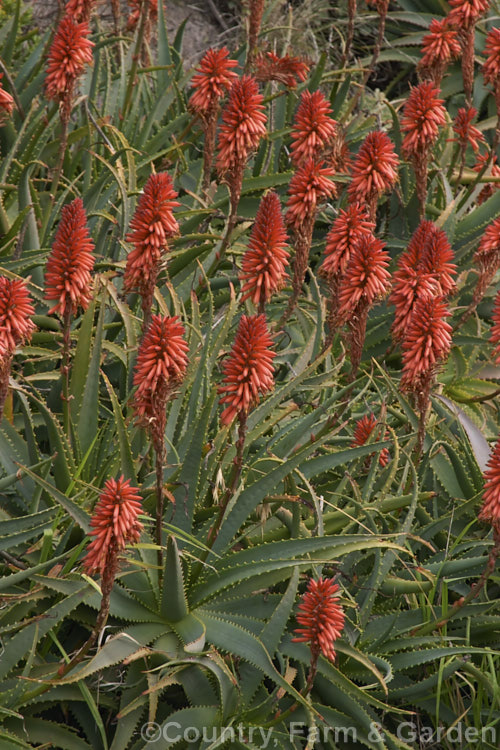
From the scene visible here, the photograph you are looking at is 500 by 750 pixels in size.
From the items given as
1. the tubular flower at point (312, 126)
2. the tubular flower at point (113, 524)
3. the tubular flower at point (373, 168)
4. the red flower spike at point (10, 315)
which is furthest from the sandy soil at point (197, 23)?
the tubular flower at point (113, 524)

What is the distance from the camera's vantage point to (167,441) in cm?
275

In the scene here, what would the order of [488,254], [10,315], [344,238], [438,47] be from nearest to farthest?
[10,315]
[344,238]
[488,254]
[438,47]

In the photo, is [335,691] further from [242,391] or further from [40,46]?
[40,46]

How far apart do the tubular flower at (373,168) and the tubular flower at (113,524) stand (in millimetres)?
1635

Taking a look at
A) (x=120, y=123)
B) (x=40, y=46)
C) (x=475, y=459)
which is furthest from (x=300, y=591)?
(x=40, y=46)

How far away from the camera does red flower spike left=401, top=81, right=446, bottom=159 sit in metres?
3.38

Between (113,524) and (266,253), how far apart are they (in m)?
1.01

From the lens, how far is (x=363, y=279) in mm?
2652

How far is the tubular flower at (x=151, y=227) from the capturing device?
241cm

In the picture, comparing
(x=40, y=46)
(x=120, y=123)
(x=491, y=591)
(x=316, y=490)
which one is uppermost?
(x=40, y=46)

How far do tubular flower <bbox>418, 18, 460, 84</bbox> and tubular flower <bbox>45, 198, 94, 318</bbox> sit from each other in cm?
227

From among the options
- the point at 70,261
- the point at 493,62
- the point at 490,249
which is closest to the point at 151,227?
the point at 70,261

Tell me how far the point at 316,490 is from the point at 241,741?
3.07ft

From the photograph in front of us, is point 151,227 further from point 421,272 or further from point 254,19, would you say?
point 254,19
